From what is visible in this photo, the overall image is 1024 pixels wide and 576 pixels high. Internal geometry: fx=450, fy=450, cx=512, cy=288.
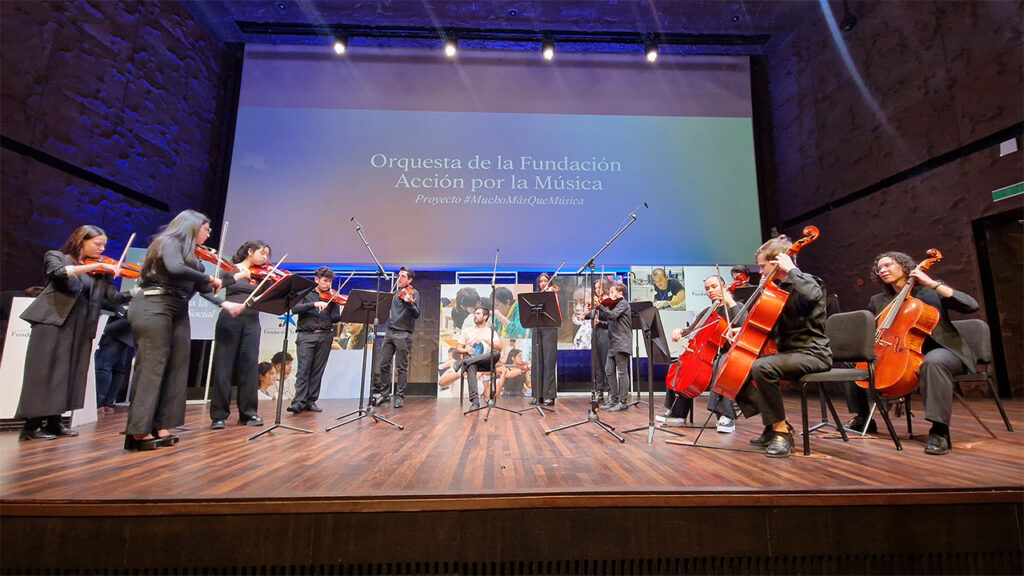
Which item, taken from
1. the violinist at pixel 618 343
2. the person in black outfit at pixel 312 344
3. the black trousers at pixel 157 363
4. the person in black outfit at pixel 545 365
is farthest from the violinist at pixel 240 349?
the violinist at pixel 618 343

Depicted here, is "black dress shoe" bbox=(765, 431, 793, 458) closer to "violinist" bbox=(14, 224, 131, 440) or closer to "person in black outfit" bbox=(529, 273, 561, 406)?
"person in black outfit" bbox=(529, 273, 561, 406)

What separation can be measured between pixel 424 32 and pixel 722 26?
16.2ft

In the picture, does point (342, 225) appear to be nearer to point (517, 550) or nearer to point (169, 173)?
point (169, 173)

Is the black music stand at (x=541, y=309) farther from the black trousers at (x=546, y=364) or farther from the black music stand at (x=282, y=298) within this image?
the black music stand at (x=282, y=298)

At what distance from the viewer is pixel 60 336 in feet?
10.7

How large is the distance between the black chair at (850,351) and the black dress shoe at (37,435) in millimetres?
5084

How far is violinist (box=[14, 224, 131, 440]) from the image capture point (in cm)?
318

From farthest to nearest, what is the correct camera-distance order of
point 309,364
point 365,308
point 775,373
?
1. point 309,364
2. point 365,308
3. point 775,373

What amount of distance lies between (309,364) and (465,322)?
248cm

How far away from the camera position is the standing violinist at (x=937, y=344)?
2.67 metres

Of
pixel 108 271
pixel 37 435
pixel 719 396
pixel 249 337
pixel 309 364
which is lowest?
pixel 37 435

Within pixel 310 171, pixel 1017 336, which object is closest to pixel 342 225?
pixel 310 171

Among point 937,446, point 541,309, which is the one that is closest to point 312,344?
point 541,309

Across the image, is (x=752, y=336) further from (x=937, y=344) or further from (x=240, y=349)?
(x=240, y=349)
